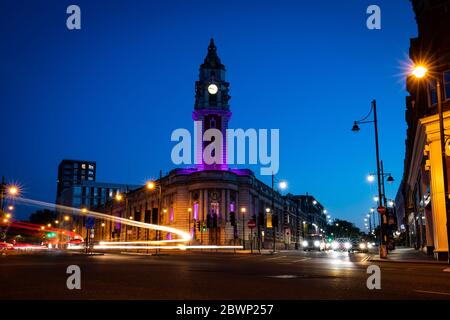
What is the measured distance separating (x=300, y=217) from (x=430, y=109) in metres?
102

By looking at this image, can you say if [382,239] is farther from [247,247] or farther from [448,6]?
[247,247]

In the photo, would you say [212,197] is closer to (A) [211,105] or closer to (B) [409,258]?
(A) [211,105]

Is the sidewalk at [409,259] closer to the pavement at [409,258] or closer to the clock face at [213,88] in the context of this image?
the pavement at [409,258]

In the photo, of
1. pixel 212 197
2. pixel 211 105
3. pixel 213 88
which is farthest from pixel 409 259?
pixel 213 88

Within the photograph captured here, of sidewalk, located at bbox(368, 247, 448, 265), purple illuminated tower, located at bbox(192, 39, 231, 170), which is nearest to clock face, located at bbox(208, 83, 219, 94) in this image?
purple illuminated tower, located at bbox(192, 39, 231, 170)

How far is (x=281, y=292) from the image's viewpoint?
1114cm

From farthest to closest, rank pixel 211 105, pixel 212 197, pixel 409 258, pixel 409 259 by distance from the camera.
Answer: pixel 211 105, pixel 212 197, pixel 409 258, pixel 409 259

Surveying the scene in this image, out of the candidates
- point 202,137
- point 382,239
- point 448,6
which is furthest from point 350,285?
point 202,137

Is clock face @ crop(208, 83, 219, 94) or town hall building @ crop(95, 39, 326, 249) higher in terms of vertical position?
clock face @ crop(208, 83, 219, 94)

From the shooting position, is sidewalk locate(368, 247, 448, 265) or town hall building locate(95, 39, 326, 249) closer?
sidewalk locate(368, 247, 448, 265)

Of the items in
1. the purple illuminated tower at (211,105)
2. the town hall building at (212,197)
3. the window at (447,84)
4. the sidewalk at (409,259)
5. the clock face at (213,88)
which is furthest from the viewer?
the clock face at (213,88)

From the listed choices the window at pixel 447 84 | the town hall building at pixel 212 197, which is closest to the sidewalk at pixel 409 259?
the window at pixel 447 84

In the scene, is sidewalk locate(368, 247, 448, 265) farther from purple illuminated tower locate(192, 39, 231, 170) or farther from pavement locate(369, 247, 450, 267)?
purple illuminated tower locate(192, 39, 231, 170)
